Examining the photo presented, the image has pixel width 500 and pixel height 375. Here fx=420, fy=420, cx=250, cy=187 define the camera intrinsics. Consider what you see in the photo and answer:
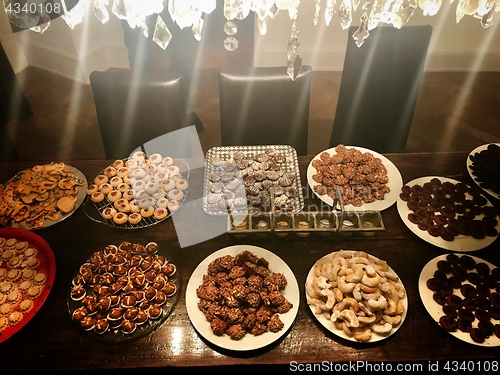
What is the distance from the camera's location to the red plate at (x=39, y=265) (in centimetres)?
162

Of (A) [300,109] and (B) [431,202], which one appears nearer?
(B) [431,202]

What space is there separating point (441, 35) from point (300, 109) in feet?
8.41

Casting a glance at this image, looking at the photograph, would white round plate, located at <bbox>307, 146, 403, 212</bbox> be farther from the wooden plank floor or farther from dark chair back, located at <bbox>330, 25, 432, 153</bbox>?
the wooden plank floor

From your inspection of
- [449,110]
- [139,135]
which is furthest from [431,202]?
[449,110]

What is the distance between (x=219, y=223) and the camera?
1.97 m

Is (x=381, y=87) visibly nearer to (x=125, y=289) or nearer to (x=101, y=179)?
(x=101, y=179)

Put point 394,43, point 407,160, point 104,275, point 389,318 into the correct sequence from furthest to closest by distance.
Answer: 1. point 394,43
2. point 407,160
3. point 104,275
4. point 389,318

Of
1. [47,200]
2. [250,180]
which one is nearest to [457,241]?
[250,180]

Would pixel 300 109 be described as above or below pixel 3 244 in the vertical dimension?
above

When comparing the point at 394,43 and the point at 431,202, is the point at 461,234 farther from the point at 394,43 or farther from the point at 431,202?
the point at 394,43

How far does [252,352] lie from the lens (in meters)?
1.56

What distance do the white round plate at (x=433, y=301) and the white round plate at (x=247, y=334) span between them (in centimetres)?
51

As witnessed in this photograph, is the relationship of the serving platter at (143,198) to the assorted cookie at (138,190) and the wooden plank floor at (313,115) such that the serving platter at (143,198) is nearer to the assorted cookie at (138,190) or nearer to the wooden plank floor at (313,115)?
the assorted cookie at (138,190)

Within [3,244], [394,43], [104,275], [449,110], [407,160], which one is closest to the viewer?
[104,275]
